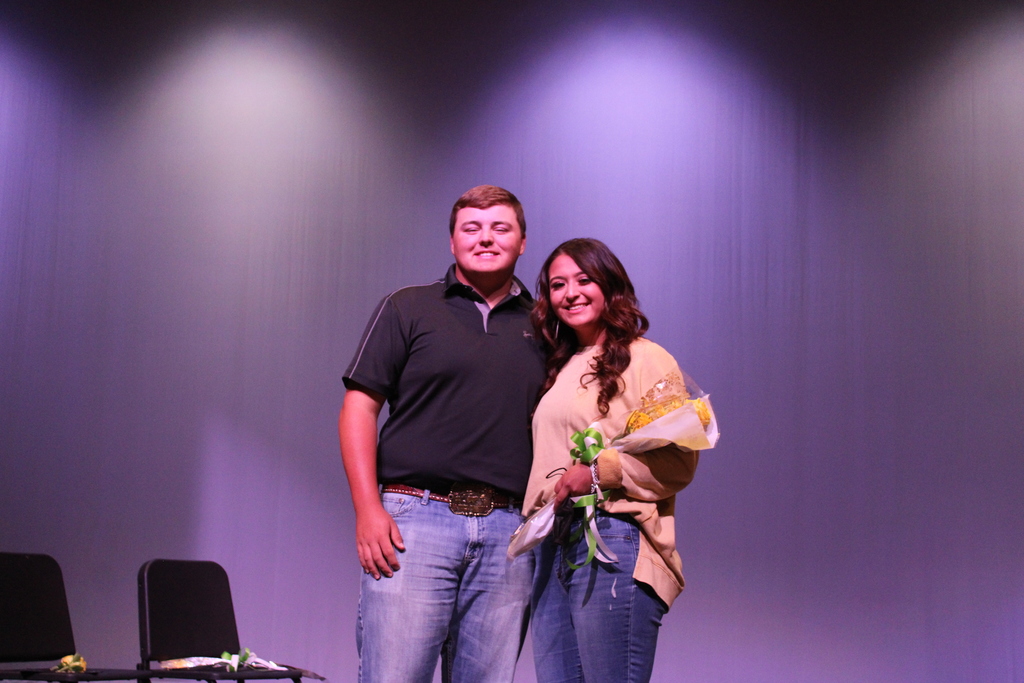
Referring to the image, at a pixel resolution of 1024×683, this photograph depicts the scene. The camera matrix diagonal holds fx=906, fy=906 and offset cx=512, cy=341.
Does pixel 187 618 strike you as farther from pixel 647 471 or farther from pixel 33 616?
pixel 647 471

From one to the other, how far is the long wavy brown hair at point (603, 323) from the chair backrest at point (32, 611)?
2.13 metres

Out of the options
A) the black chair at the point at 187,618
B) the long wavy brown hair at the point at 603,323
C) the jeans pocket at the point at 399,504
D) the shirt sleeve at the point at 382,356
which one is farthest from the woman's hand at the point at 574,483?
the black chair at the point at 187,618

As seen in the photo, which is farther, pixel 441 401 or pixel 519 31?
pixel 519 31

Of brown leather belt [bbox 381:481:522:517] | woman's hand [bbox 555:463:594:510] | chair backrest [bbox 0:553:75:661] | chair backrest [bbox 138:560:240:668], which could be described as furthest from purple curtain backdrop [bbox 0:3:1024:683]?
woman's hand [bbox 555:463:594:510]

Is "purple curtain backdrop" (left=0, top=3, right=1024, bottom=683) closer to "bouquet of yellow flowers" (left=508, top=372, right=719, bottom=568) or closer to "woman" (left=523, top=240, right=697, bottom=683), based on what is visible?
"woman" (left=523, top=240, right=697, bottom=683)

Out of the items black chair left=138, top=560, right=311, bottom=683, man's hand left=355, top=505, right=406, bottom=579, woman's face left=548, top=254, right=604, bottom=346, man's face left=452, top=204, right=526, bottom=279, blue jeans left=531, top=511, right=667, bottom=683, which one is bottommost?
black chair left=138, top=560, right=311, bottom=683

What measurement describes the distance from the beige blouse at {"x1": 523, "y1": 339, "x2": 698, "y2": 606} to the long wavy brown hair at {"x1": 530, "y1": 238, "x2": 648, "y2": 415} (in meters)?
0.03

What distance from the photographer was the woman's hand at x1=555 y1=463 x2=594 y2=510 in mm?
1889

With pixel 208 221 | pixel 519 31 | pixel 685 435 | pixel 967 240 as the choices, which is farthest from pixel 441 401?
pixel 967 240

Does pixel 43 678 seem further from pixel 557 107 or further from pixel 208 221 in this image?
pixel 557 107

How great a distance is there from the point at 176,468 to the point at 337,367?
0.87 metres

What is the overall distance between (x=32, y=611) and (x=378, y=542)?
1.87m

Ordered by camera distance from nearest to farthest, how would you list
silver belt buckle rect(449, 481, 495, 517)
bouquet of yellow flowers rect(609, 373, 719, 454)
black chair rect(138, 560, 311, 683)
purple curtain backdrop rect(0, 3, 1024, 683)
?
bouquet of yellow flowers rect(609, 373, 719, 454) < silver belt buckle rect(449, 481, 495, 517) < black chair rect(138, 560, 311, 683) < purple curtain backdrop rect(0, 3, 1024, 683)

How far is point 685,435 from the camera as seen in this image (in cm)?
188
